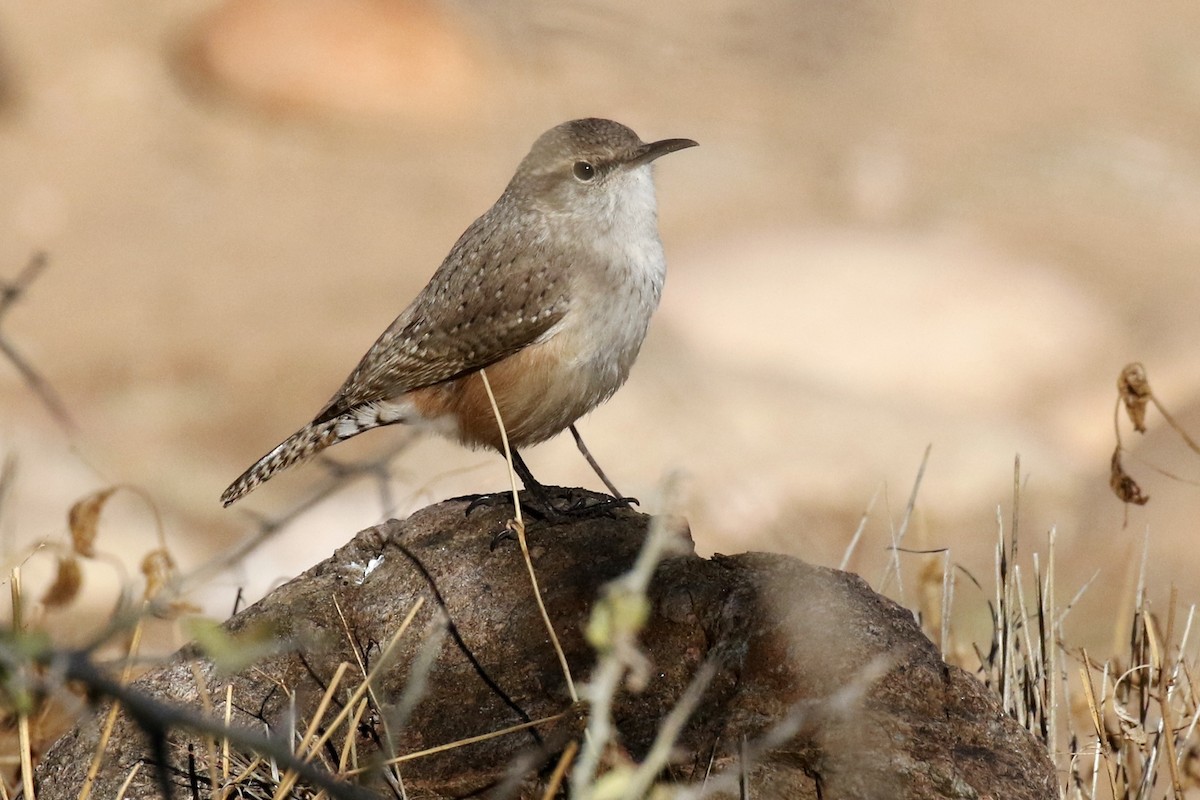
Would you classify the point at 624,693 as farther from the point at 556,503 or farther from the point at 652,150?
the point at 652,150

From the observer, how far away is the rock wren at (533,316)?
15.0ft

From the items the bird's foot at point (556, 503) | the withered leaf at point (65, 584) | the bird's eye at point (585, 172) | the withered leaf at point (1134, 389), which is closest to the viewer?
the withered leaf at point (1134, 389)

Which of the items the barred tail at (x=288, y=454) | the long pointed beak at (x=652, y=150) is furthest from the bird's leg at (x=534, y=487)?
the long pointed beak at (x=652, y=150)

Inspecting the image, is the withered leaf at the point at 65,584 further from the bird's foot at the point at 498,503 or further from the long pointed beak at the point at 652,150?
the long pointed beak at the point at 652,150

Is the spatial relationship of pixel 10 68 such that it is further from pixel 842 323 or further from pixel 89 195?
pixel 842 323

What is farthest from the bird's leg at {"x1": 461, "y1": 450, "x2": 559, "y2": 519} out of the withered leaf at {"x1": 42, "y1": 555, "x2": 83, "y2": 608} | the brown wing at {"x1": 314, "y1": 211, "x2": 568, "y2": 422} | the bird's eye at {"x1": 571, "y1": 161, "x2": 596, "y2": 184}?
the withered leaf at {"x1": 42, "y1": 555, "x2": 83, "y2": 608}

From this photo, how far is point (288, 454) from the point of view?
4.82 m

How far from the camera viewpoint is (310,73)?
1670cm

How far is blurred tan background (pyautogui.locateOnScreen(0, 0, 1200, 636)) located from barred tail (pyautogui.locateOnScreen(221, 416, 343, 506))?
189 centimetres

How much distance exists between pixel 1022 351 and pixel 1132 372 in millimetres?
8652

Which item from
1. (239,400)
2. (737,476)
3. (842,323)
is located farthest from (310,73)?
(737,476)

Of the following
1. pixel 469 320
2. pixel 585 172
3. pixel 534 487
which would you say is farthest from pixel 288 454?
pixel 585 172

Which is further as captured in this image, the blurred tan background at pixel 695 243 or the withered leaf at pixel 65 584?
the blurred tan background at pixel 695 243

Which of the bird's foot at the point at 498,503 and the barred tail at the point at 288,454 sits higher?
the barred tail at the point at 288,454
